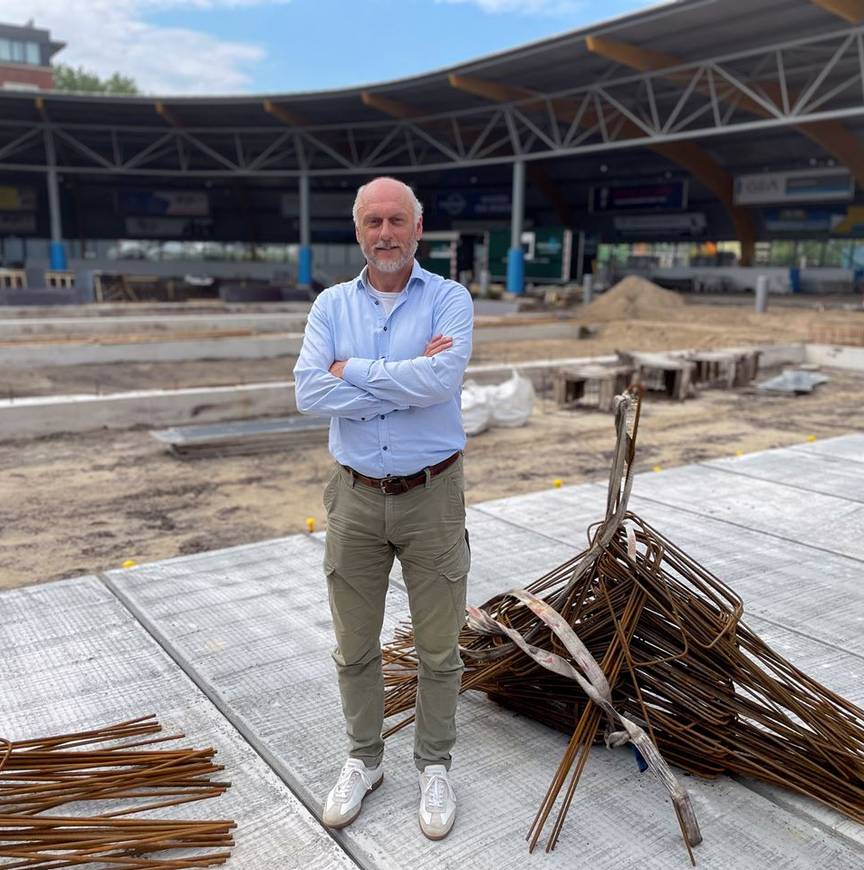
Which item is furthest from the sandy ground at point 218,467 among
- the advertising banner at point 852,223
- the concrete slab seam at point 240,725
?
the advertising banner at point 852,223

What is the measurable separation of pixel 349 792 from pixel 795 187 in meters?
41.1

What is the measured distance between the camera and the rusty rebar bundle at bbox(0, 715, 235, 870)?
256cm

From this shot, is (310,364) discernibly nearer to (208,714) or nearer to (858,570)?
(208,714)

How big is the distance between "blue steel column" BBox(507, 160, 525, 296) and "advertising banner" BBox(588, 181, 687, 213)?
11.1 metres

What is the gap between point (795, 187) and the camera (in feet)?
124

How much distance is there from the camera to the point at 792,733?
10.2 feet

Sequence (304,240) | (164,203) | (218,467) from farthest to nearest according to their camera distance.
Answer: (164,203) → (304,240) → (218,467)

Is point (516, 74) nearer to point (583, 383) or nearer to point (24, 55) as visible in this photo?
point (583, 383)

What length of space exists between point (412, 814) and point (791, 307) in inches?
1220

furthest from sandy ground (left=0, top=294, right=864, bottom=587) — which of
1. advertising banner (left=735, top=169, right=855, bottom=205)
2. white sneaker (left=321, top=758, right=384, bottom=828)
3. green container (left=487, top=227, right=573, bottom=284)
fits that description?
green container (left=487, top=227, right=573, bottom=284)

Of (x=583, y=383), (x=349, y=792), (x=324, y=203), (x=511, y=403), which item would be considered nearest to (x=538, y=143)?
(x=324, y=203)

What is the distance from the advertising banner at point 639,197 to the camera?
42281 mm

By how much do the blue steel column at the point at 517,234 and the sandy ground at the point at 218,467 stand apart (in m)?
20.1

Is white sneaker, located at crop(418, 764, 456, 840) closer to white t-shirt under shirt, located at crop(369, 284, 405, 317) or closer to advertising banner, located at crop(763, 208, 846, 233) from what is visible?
white t-shirt under shirt, located at crop(369, 284, 405, 317)
